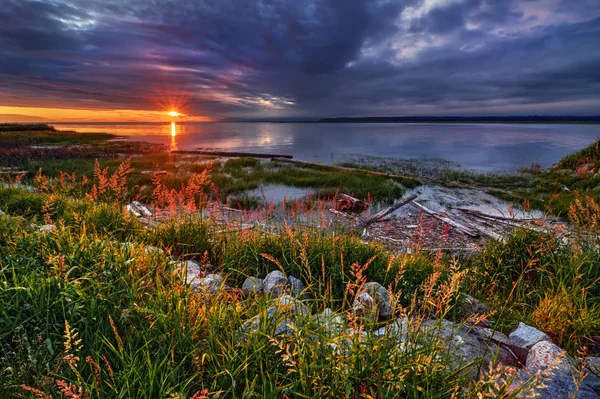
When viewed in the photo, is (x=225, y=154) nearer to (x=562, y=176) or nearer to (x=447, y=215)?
(x=447, y=215)

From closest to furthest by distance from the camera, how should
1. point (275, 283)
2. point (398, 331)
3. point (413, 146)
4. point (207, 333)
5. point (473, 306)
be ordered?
point (398, 331) → point (207, 333) → point (275, 283) → point (473, 306) → point (413, 146)

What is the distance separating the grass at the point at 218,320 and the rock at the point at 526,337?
0.75ft

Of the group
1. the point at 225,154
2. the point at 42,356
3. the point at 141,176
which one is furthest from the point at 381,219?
the point at 225,154

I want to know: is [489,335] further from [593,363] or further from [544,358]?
[593,363]

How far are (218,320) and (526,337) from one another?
12.8 ft

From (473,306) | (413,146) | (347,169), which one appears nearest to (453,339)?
(473,306)

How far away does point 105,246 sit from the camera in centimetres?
434

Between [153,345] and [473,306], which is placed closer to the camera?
[153,345]

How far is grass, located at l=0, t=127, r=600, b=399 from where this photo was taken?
2.40m

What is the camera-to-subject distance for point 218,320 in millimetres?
3018

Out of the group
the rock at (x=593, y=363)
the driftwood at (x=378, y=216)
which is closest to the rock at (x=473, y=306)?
the rock at (x=593, y=363)

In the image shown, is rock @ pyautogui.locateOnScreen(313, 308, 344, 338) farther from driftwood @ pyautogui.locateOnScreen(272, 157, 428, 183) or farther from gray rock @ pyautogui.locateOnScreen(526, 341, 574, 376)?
driftwood @ pyautogui.locateOnScreen(272, 157, 428, 183)

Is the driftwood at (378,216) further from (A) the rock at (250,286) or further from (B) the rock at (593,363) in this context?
(B) the rock at (593,363)

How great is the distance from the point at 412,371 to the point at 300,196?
45.1 ft
